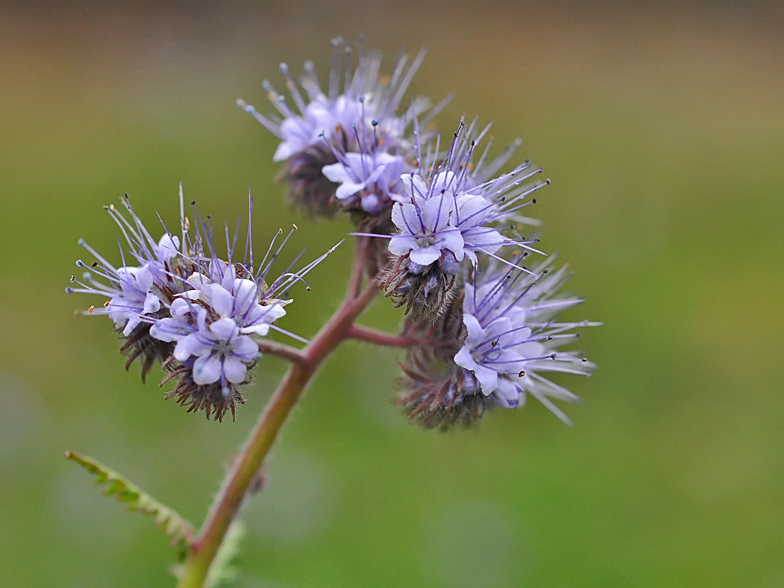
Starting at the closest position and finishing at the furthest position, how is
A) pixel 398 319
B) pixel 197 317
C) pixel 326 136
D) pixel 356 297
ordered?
pixel 197 317
pixel 356 297
pixel 326 136
pixel 398 319

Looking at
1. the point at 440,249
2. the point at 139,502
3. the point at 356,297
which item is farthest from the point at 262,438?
the point at 440,249

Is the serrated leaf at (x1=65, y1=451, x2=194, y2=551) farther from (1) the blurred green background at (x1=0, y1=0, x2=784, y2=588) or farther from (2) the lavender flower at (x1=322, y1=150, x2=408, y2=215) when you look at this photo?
(2) the lavender flower at (x1=322, y1=150, x2=408, y2=215)

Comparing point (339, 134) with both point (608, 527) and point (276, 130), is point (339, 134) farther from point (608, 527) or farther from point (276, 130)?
point (608, 527)

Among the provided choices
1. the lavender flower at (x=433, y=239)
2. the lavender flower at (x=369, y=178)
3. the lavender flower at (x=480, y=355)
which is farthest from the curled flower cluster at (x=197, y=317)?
the lavender flower at (x=480, y=355)

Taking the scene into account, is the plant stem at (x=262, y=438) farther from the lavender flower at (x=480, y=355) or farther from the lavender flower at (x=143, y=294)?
the lavender flower at (x=143, y=294)

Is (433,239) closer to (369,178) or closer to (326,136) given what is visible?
(369,178)
